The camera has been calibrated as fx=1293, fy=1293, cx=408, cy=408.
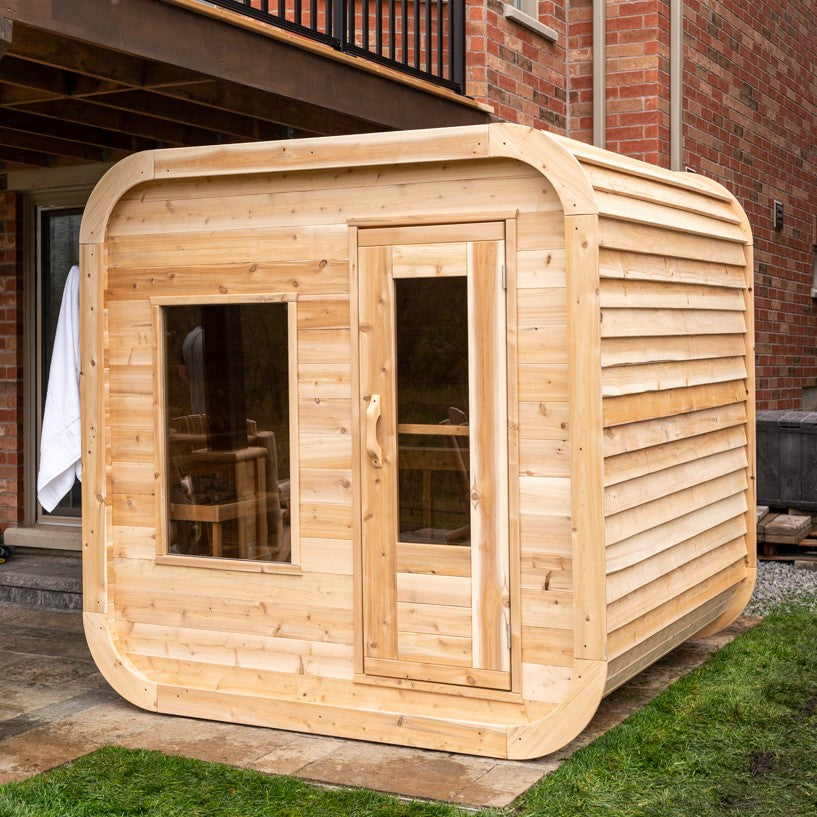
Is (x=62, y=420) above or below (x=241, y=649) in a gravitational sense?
above

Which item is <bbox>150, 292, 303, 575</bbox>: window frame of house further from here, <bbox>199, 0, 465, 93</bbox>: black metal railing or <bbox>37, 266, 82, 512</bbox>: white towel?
<bbox>37, 266, 82, 512</bbox>: white towel

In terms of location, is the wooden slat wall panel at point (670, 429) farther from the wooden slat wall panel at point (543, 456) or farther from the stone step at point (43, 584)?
the stone step at point (43, 584)

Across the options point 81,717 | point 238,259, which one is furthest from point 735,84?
point 81,717

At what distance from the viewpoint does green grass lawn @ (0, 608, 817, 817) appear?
436 centimetres

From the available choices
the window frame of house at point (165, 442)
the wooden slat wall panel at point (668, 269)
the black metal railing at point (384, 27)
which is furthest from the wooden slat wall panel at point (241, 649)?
the black metal railing at point (384, 27)

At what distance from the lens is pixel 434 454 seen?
507 cm

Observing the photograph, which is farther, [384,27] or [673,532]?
[384,27]

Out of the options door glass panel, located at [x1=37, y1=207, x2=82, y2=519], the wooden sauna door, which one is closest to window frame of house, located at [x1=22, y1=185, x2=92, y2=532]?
door glass panel, located at [x1=37, y1=207, x2=82, y2=519]

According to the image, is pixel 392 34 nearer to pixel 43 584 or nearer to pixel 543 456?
pixel 543 456

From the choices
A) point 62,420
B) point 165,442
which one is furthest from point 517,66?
point 165,442

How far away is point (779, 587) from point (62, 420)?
440cm

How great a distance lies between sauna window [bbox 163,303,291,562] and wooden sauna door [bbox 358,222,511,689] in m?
0.42

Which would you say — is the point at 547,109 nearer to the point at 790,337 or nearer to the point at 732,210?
the point at 732,210

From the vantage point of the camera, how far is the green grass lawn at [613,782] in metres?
4.36
